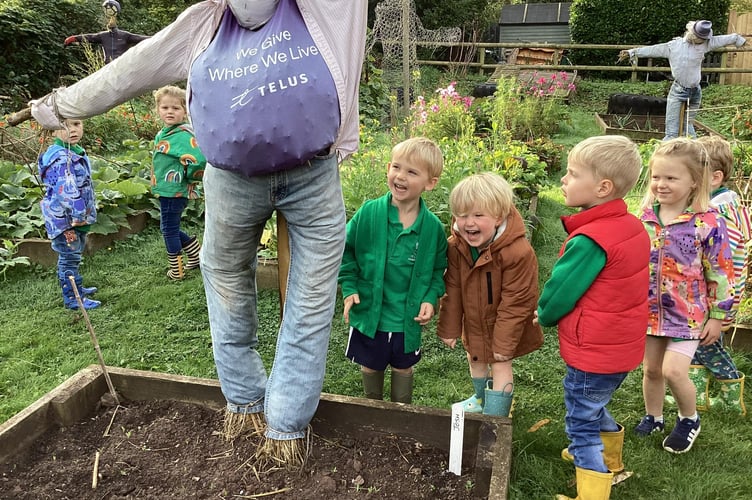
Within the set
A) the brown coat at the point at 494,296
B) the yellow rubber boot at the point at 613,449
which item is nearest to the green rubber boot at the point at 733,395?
the yellow rubber boot at the point at 613,449

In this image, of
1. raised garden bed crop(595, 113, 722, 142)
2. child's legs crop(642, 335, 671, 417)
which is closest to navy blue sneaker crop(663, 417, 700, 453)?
child's legs crop(642, 335, 671, 417)

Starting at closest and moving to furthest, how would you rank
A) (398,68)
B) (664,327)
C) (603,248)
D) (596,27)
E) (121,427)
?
(603,248) → (121,427) → (664,327) → (398,68) → (596,27)

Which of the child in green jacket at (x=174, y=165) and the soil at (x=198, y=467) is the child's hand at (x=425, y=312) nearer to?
the soil at (x=198, y=467)

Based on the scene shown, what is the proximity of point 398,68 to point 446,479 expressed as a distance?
850 cm

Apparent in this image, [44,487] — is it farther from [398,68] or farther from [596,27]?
[596,27]

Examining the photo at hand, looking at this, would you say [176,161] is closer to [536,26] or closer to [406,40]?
[406,40]

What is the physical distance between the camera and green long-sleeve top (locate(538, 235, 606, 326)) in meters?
2.21

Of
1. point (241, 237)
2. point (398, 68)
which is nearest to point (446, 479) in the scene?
point (241, 237)

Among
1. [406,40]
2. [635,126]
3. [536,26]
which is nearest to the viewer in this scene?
[406,40]

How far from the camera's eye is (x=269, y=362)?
3.73m

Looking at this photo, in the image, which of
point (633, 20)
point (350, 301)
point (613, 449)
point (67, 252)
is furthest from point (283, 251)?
point (633, 20)

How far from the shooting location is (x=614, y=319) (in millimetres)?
2250

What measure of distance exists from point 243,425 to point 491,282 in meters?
1.23

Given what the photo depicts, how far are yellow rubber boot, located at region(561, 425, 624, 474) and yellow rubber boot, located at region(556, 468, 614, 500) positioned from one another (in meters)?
0.25
